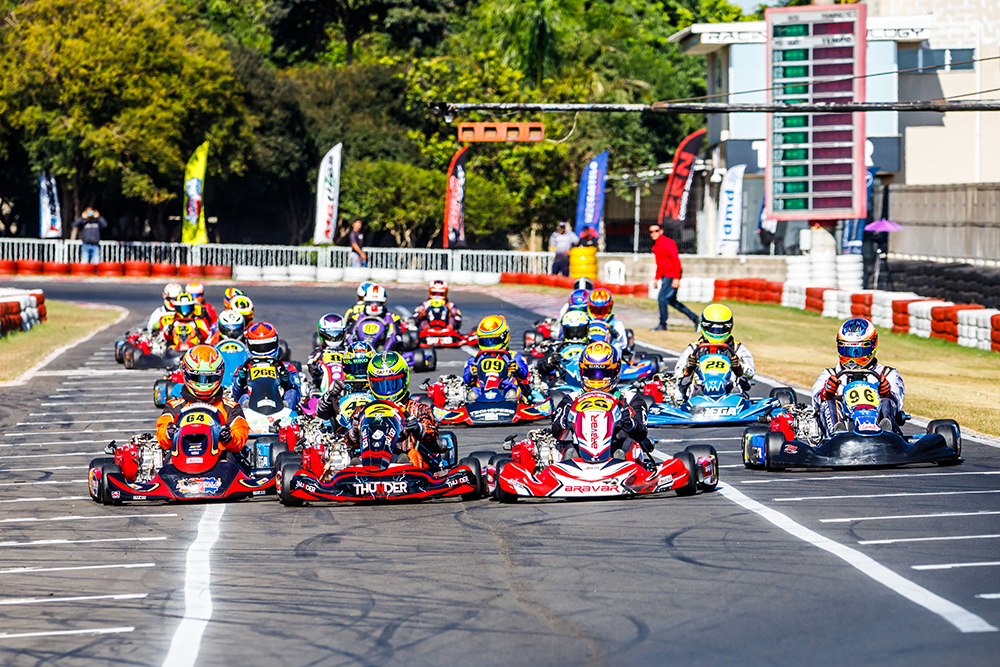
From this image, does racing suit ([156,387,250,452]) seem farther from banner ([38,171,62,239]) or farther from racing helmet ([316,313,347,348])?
banner ([38,171,62,239])

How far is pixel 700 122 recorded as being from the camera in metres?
63.8

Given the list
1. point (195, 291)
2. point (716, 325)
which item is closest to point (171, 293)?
point (195, 291)

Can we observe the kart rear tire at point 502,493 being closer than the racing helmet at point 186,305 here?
Yes

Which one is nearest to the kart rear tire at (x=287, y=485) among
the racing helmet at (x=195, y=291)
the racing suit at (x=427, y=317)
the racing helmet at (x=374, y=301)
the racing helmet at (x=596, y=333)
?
the racing helmet at (x=596, y=333)

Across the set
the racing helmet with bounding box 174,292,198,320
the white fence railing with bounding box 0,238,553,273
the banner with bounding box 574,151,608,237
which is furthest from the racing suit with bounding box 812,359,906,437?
the white fence railing with bounding box 0,238,553,273

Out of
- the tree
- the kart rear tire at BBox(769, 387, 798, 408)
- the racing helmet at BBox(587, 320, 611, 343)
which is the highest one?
the tree

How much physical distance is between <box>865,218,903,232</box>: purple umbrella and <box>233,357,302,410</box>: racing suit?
25.5m

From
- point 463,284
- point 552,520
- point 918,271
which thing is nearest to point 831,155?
point 918,271

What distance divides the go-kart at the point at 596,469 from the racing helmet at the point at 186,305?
10.1 m

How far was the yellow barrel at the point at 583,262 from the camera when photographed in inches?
1565

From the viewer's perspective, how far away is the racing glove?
41.7 feet

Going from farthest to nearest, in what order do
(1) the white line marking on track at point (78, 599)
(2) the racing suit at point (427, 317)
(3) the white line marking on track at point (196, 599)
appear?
(2) the racing suit at point (427, 317) < (1) the white line marking on track at point (78, 599) < (3) the white line marking on track at point (196, 599)

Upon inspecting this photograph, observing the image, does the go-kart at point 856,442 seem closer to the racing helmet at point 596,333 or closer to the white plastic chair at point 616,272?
the racing helmet at point 596,333

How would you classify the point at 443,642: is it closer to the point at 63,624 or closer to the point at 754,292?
the point at 63,624
